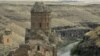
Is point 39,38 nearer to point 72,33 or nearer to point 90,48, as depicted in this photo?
point 90,48

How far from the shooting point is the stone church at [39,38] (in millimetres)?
24500

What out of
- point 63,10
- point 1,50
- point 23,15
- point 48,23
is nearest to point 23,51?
point 48,23

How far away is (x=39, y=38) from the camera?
2616cm

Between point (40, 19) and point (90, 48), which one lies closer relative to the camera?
point (40, 19)

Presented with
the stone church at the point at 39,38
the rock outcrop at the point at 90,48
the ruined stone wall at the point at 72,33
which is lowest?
the ruined stone wall at the point at 72,33

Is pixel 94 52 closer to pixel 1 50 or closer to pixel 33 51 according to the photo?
pixel 33 51

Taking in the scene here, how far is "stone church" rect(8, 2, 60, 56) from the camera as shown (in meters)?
24.5

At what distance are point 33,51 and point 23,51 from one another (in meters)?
0.76

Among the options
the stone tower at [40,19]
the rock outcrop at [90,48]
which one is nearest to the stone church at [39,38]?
the stone tower at [40,19]

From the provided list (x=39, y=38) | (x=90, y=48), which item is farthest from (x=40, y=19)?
(x=90, y=48)

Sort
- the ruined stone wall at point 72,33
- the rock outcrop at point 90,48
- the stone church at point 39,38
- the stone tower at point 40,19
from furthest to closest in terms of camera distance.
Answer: the ruined stone wall at point 72,33 → the rock outcrop at point 90,48 → the stone tower at point 40,19 → the stone church at point 39,38

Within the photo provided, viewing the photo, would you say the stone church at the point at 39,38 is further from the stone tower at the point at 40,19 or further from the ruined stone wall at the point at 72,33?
the ruined stone wall at the point at 72,33

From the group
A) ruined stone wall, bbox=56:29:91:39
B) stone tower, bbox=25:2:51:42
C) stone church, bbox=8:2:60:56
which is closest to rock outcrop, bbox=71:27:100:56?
stone church, bbox=8:2:60:56

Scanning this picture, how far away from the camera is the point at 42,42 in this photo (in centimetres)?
2552
